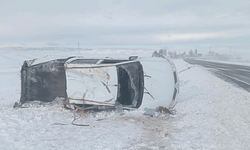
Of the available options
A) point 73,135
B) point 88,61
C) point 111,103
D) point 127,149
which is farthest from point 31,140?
point 88,61

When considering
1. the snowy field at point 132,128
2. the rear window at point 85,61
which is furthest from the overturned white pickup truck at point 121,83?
the snowy field at point 132,128

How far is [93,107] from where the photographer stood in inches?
282

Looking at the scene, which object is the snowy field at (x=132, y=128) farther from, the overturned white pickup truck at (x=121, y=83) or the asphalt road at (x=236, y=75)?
the asphalt road at (x=236, y=75)

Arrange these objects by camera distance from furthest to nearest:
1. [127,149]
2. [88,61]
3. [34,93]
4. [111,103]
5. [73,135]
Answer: [34,93]
[88,61]
[111,103]
[73,135]
[127,149]

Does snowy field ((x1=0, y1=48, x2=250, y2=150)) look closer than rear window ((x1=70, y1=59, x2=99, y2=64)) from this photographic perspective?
Yes

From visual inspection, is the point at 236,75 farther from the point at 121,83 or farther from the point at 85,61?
the point at 85,61

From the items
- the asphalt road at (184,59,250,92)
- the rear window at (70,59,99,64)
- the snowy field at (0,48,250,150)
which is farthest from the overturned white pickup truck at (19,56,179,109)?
the asphalt road at (184,59,250,92)

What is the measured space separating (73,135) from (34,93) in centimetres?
353

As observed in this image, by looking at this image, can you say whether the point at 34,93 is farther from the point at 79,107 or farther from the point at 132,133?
the point at 132,133

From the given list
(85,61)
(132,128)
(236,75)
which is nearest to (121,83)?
(85,61)

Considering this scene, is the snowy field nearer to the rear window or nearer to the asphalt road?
the rear window

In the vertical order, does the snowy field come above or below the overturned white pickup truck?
below

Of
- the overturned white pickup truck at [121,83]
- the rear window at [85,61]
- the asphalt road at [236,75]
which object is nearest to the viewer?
the overturned white pickup truck at [121,83]

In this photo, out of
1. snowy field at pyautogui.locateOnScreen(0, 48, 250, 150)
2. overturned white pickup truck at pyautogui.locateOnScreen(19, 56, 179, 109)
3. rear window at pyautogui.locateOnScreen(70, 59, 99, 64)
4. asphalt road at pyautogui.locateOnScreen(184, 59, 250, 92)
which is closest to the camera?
snowy field at pyautogui.locateOnScreen(0, 48, 250, 150)
